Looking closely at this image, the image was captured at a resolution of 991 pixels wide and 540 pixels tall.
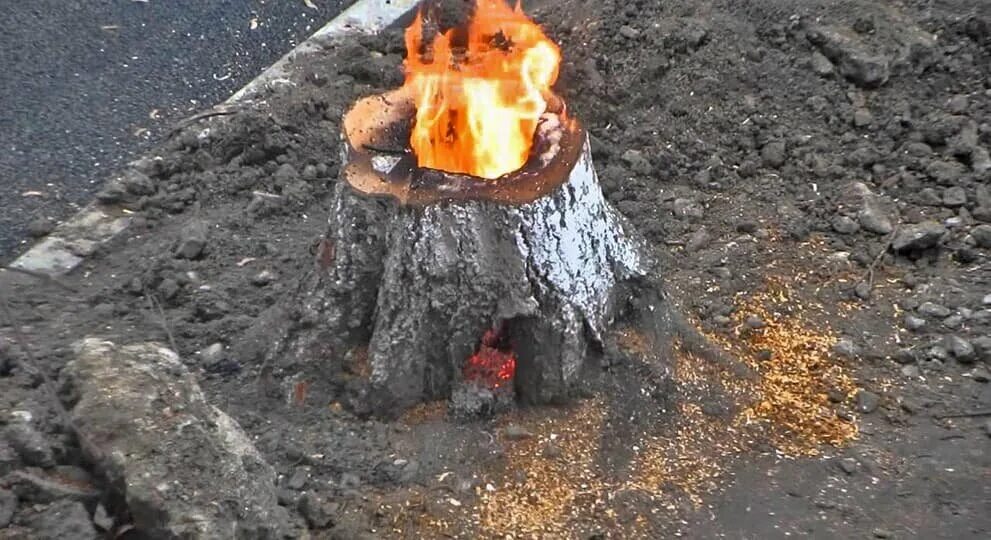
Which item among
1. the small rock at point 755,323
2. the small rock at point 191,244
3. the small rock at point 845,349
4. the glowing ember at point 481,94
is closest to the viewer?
the glowing ember at point 481,94

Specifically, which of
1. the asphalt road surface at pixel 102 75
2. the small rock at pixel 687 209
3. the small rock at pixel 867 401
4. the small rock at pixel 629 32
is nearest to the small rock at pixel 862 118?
the small rock at pixel 687 209

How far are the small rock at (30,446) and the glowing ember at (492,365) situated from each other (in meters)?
1.17

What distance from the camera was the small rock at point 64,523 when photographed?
2369mm

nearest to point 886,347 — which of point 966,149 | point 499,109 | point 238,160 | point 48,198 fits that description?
point 966,149

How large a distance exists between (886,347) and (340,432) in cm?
182

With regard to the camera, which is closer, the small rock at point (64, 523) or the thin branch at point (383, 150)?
the small rock at point (64, 523)

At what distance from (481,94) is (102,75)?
3051mm

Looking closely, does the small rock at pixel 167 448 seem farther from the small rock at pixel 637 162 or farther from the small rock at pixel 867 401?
the small rock at pixel 637 162

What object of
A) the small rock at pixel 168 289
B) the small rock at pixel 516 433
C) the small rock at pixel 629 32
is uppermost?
the small rock at pixel 629 32

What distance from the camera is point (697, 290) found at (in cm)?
365

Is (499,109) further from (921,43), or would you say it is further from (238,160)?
(921,43)

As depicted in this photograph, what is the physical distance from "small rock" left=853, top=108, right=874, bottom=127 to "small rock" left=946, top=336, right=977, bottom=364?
4.23 feet

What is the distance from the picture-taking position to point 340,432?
10.1 ft

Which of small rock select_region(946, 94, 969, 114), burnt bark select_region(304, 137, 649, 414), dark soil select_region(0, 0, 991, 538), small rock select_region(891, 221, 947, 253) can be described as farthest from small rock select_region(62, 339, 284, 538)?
small rock select_region(946, 94, 969, 114)
